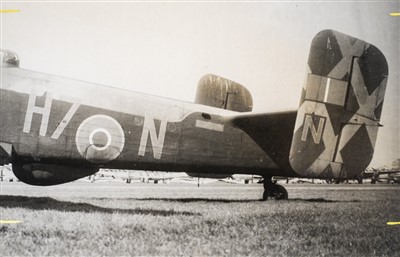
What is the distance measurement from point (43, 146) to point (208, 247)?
3.06m

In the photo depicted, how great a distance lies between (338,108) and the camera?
17.4 ft

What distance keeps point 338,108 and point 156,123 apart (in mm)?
2999

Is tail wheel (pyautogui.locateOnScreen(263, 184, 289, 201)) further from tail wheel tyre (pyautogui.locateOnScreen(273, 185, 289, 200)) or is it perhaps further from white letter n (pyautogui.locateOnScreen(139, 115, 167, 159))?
white letter n (pyautogui.locateOnScreen(139, 115, 167, 159))

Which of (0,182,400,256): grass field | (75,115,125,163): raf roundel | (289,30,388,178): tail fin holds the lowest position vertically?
(0,182,400,256): grass field

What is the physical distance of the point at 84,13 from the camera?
4828 millimetres

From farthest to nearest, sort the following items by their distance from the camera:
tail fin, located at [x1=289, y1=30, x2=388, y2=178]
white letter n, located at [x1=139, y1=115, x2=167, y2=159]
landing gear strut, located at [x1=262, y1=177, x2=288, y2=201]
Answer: landing gear strut, located at [x1=262, y1=177, x2=288, y2=201] < white letter n, located at [x1=139, y1=115, x2=167, y2=159] < tail fin, located at [x1=289, y1=30, x2=388, y2=178]

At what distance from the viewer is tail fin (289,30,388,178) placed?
4.81 metres

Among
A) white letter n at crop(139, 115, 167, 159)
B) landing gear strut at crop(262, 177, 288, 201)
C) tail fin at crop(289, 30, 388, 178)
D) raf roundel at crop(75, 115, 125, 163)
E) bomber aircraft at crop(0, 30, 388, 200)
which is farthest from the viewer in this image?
landing gear strut at crop(262, 177, 288, 201)

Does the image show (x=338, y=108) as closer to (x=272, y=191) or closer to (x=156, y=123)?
(x=156, y=123)

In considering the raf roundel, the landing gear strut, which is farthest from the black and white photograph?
Result: the landing gear strut

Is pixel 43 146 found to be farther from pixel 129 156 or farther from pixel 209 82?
pixel 209 82

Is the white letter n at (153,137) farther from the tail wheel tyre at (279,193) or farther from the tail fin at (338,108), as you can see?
the tail wheel tyre at (279,193)

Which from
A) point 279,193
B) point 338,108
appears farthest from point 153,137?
point 279,193

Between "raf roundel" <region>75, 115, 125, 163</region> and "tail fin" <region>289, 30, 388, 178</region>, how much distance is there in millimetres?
2829
